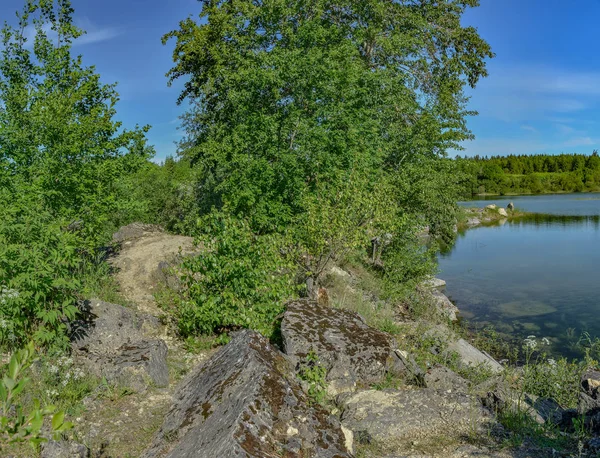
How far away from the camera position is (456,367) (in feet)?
30.7

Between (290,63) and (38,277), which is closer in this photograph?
(38,277)

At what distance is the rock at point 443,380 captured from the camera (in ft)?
25.1

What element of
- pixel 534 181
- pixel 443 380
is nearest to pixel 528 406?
pixel 443 380

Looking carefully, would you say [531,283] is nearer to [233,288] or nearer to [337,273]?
[337,273]

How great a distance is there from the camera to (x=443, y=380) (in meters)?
7.84

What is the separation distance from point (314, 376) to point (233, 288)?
242 centimetres

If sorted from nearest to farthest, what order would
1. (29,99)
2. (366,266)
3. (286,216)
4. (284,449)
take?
(284,449), (29,99), (286,216), (366,266)

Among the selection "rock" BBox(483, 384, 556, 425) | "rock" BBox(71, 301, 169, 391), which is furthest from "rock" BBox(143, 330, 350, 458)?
"rock" BBox(483, 384, 556, 425)

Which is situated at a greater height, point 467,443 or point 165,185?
point 165,185

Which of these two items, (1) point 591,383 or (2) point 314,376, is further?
(1) point 591,383

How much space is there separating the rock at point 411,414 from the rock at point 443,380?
86 centimetres

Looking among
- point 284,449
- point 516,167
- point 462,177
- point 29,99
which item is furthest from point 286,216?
point 516,167

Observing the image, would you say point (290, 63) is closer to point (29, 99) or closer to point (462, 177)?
point (29, 99)

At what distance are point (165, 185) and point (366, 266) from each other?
12709 millimetres
